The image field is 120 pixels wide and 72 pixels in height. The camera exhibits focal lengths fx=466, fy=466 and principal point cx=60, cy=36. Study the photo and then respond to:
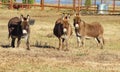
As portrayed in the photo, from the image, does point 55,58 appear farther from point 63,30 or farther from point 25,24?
point 63,30

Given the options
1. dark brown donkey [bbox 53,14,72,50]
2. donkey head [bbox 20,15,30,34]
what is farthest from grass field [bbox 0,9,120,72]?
donkey head [bbox 20,15,30,34]

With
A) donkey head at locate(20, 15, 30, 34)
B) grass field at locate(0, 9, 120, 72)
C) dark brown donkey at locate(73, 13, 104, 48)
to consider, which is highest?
donkey head at locate(20, 15, 30, 34)

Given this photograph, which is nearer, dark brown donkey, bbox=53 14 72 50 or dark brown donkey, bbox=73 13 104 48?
dark brown donkey, bbox=53 14 72 50

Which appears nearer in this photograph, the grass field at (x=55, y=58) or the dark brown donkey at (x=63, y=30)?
the grass field at (x=55, y=58)

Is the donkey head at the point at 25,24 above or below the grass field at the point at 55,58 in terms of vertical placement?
above

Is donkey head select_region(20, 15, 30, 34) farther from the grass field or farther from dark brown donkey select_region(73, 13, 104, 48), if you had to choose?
dark brown donkey select_region(73, 13, 104, 48)

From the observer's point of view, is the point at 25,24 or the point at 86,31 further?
the point at 86,31

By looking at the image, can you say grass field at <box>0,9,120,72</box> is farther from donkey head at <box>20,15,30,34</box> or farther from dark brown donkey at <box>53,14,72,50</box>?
donkey head at <box>20,15,30,34</box>

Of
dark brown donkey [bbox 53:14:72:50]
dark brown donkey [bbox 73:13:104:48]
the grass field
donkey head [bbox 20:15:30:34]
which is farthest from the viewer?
dark brown donkey [bbox 73:13:104:48]

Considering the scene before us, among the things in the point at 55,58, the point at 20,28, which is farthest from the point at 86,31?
the point at 55,58

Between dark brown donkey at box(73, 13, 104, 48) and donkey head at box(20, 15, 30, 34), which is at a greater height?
donkey head at box(20, 15, 30, 34)

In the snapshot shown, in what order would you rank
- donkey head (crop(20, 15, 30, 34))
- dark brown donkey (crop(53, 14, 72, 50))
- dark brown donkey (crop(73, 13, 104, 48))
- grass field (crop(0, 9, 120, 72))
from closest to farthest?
grass field (crop(0, 9, 120, 72)) < donkey head (crop(20, 15, 30, 34)) < dark brown donkey (crop(53, 14, 72, 50)) < dark brown donkey (crop(73, 13, 104, 48))

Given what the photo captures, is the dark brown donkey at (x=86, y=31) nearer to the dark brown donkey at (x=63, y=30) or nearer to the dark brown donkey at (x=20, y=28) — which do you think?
the dark brown donkey at (x=63, y=30)

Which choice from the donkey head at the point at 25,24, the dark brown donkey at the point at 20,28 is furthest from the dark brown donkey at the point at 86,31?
the donkey head at the point at 25,24
